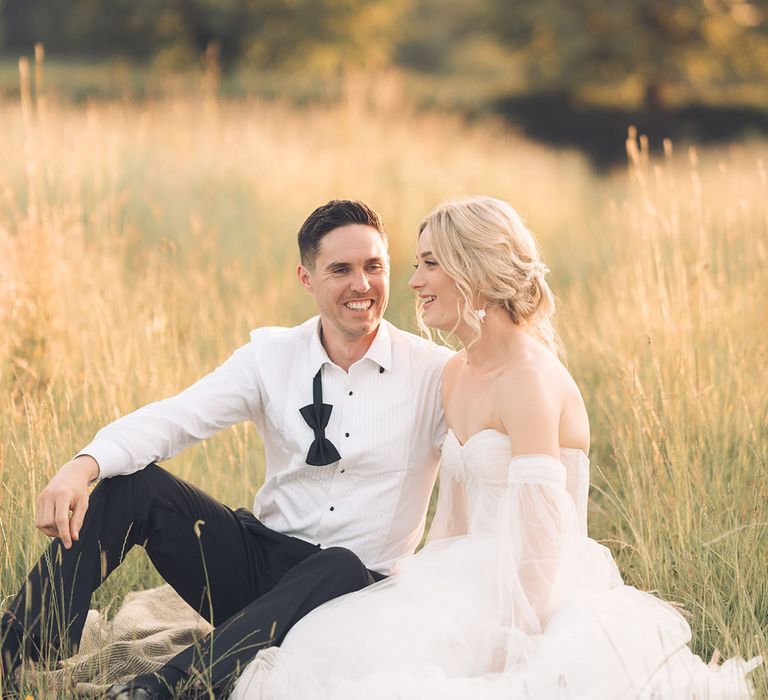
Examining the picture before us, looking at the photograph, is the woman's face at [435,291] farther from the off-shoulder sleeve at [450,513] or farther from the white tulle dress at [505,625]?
the off-shoulder sleeve at [450,513]

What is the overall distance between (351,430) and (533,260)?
738 millimetres

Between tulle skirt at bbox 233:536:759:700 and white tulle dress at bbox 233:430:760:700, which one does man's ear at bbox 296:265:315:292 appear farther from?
tulle skirt at bbox 233:536:759:700

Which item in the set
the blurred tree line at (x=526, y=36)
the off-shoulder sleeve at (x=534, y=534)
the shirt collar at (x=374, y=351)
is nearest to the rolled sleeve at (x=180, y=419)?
the shirt collar at (x=374, y=351)

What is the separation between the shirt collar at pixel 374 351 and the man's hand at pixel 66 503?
780 millimetres

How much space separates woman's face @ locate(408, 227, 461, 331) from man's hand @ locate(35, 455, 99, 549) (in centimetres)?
104

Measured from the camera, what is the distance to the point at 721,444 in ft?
12.5

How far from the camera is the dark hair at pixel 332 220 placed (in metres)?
3.28

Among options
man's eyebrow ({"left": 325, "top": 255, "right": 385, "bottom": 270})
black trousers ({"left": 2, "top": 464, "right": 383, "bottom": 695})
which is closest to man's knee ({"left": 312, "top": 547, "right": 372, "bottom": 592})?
black trousers ({"left": 2, "top": 464, "right": 383, "bottom": 695})

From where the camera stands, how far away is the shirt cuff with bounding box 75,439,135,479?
9.39ft

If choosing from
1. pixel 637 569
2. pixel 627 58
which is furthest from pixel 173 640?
pixel 627 58

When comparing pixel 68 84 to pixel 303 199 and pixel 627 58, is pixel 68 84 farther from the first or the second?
pixel 303 199

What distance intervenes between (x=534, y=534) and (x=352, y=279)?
3.06ft

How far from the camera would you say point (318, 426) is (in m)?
3.19

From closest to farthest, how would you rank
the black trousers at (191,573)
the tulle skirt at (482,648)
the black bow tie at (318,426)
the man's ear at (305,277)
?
the tulle skirt at (482,648)
the black trousers at (191,573)
the black bow tie at (318,426)
the man's ear at (305,277)
